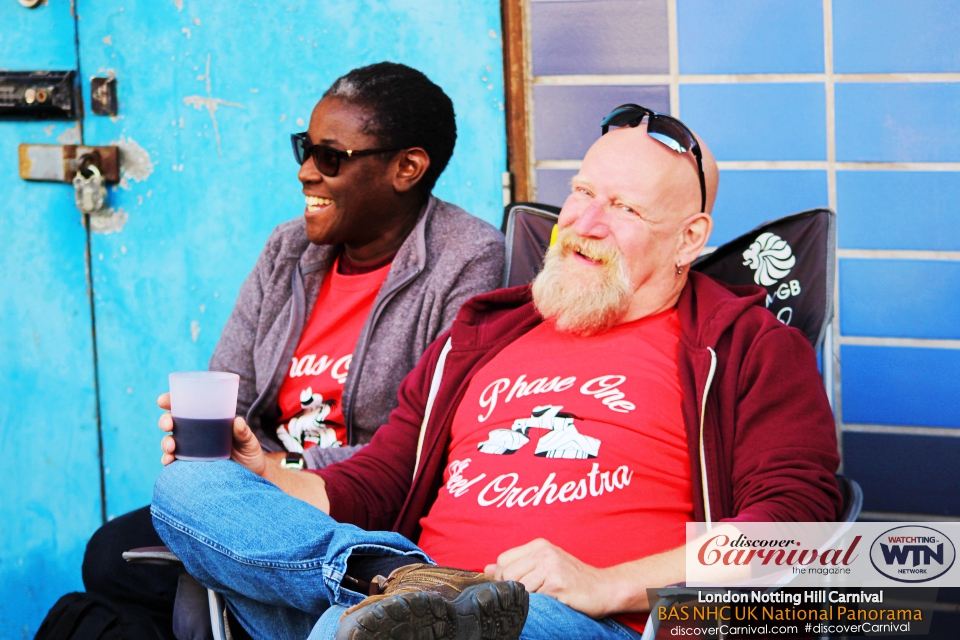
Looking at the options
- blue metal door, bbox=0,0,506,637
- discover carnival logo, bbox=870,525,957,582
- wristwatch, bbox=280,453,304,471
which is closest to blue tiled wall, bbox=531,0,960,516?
blue metal door, bbox=0,0,506,637

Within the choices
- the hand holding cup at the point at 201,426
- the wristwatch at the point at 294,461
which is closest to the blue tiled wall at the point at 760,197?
the wristwatch at the point at 294,461

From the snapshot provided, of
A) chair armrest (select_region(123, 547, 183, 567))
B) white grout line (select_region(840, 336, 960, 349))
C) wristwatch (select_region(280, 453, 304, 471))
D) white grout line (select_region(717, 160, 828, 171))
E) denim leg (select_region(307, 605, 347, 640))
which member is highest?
white grout line (select_region(717, 160, 828, 171))

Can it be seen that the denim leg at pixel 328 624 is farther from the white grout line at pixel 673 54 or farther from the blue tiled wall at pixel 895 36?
the blue tiled wall at pixel 895 36

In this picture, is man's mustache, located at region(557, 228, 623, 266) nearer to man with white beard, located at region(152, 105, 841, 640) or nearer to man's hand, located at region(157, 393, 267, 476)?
man with white beard, located at region(152, 105, 841, 640)

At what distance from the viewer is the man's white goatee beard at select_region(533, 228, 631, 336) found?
2.31 m

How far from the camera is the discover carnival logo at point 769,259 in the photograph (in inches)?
102

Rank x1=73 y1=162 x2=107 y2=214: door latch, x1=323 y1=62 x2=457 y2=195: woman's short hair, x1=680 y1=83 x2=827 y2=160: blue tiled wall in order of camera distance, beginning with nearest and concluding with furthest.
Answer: x1=323 y1=62 x2=457 y2=195: woman's short hair → x1=680 y1=83 x2=827 y2=160: blue tiled wall → x1=73 y1=162 x2=107 y2=214: door latch

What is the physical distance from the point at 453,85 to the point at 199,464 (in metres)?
1.84

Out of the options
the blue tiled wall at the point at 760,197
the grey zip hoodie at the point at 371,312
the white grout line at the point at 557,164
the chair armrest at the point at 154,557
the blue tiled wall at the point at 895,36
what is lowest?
Answer: the chair armrest at the point at 154,557

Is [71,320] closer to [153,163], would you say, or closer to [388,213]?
[153,163]

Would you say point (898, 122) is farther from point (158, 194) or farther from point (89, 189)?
point (89, 189)

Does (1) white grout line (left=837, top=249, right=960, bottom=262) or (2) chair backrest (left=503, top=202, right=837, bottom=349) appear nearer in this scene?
(2) chair backrest (left=503, top=202, right=837, bottom=349)

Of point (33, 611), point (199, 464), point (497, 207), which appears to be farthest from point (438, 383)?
point (33, 611)

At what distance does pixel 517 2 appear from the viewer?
3283 mm
